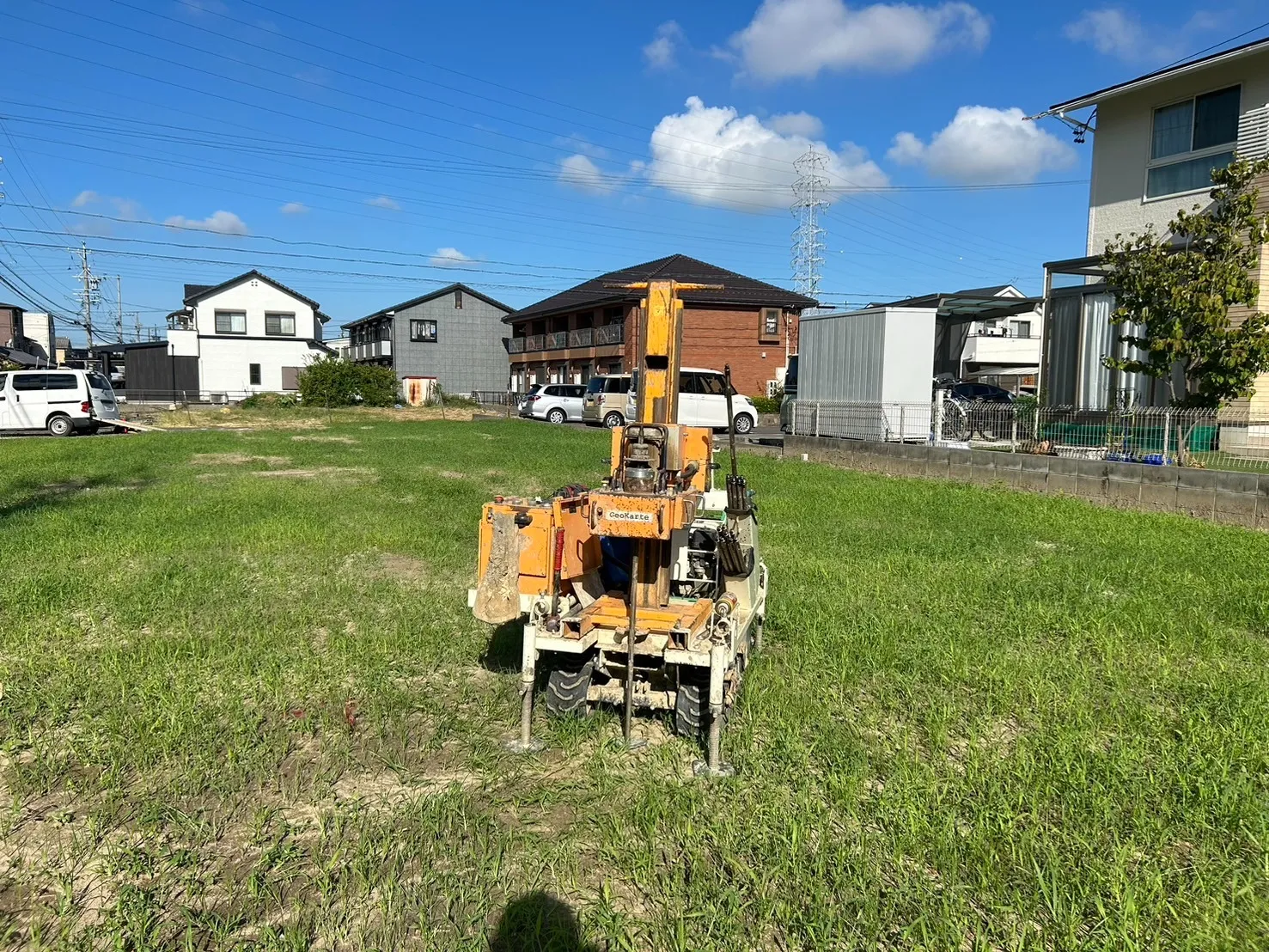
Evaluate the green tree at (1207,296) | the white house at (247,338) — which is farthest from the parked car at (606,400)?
the white house at (247,338)

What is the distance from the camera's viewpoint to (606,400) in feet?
79.9

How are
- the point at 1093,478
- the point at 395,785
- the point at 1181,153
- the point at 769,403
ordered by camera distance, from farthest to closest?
1. the point at 769,403
2. the point at 1181,153
3. the point at 1093,478
4. the point at 395,785

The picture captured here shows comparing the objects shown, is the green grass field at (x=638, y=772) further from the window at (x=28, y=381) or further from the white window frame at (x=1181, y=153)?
the window at (x=28, y=381)

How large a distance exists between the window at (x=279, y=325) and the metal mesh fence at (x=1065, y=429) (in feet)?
128

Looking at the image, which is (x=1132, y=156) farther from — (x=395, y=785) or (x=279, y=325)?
(x=279, y=325)

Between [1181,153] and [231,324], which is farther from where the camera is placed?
[231,324]

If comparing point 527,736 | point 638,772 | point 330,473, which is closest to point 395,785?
point 527,736

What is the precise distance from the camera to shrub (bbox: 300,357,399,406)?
34156mm

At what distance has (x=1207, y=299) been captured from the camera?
10.6 meters

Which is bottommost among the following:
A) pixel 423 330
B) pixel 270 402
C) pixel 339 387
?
pixel 270 402

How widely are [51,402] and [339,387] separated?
49.0ft

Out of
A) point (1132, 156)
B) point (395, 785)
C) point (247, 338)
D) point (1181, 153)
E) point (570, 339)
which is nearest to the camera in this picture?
point (395, 785)

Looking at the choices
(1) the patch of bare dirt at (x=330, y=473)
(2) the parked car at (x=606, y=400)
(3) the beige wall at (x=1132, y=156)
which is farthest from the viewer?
(2) the parked car at (x=606, y=400)

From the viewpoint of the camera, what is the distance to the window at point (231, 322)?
45719 millimetres
